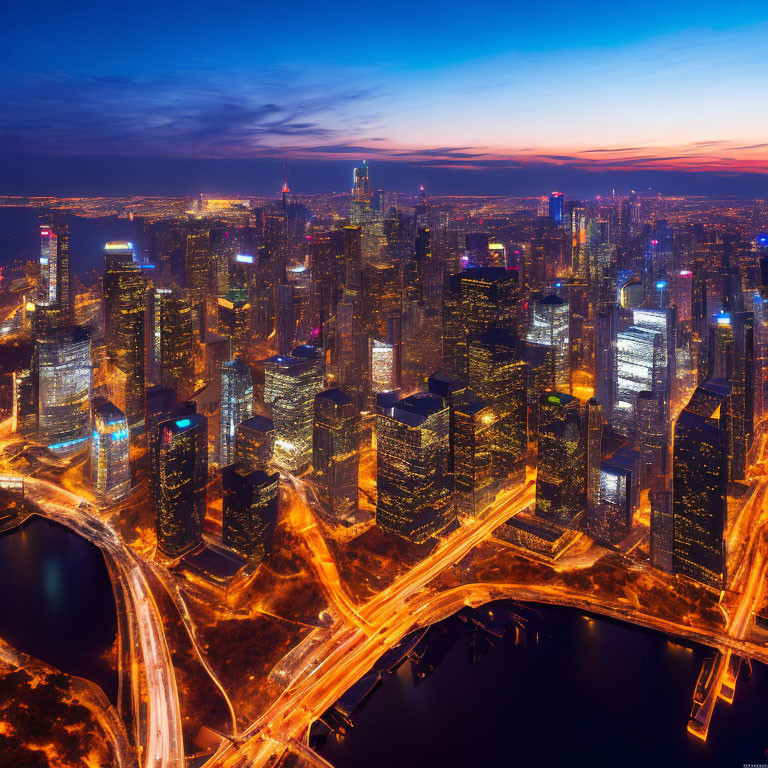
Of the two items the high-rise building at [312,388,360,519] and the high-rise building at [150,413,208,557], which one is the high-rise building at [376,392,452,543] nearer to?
the high-rise building at [312,388,360,519]

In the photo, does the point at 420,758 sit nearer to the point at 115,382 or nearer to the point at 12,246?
the point at 115,382

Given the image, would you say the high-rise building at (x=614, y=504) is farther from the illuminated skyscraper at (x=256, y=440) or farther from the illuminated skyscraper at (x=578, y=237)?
the illuminated skyscraper at (x=578, y=237)

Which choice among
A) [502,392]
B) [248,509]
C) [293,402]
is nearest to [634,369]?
[502,392]

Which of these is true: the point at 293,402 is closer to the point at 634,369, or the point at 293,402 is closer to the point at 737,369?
the point at 634,369

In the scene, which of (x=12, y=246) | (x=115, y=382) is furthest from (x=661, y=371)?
(x=12, y=246)

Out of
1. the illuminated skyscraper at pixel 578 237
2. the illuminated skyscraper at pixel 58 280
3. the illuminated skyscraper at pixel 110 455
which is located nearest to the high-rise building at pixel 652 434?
the illuminated skyscraper at pixel 110 455

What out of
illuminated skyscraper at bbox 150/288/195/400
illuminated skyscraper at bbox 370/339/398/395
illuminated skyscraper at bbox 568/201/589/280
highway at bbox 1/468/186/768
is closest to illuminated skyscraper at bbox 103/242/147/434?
illuminated skyscraper at bbox 150/288/195/400

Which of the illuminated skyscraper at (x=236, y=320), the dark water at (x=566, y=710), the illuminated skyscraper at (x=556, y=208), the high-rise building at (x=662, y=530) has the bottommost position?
the dark water at (x=566, y=710)
